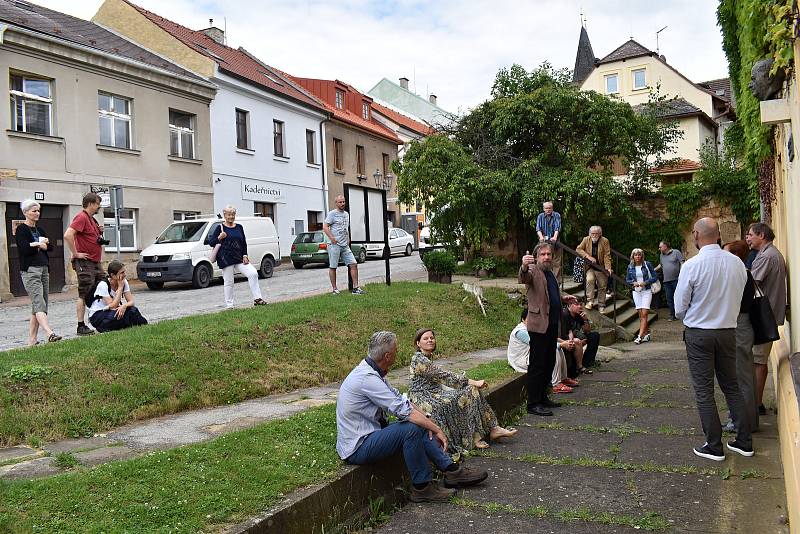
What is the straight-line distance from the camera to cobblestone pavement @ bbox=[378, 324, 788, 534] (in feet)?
14.4

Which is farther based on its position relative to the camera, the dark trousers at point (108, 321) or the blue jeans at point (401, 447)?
the dark trousers at point (108, 321)

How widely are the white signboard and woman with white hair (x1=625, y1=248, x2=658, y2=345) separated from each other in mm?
17041

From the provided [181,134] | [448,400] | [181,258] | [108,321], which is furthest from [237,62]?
[448,400]

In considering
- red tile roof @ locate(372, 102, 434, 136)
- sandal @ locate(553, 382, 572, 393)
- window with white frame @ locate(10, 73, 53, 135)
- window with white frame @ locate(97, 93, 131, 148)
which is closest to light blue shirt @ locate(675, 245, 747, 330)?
sandal @ locate(553, 382, 572, 393)

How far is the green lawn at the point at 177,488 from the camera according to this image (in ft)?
11.9

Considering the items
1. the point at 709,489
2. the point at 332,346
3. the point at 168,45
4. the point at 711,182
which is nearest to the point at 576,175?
the point at 711,182

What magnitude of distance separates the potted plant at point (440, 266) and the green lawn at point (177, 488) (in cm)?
1009

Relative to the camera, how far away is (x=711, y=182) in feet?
57.3

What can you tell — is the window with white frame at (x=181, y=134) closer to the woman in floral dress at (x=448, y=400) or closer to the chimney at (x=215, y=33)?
the chimney at (x=215, y=33)

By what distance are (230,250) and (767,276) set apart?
310 inches

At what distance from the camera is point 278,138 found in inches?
1142

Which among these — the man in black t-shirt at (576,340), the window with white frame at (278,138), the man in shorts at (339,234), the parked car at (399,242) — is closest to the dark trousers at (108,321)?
the man in shorts at (339,234)

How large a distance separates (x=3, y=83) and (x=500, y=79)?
523 inches

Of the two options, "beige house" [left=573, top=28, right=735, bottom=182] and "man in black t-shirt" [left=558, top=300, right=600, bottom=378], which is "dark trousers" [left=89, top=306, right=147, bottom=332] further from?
"beige house" [left=573, top=28, right=735, bottom=182]
